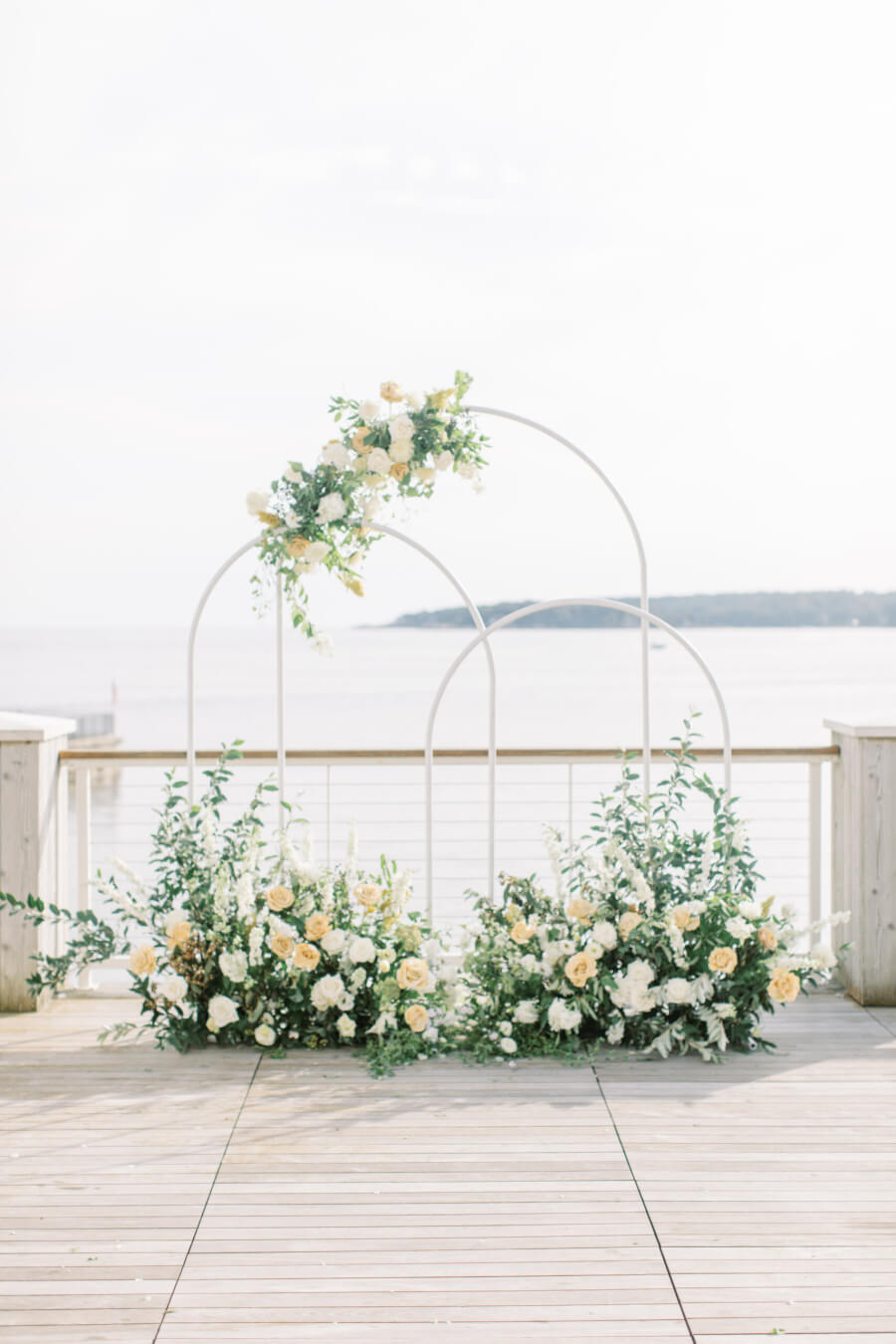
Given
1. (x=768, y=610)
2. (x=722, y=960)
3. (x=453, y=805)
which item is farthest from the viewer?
(x=453, y=805)

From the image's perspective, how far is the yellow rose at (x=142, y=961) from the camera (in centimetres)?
321

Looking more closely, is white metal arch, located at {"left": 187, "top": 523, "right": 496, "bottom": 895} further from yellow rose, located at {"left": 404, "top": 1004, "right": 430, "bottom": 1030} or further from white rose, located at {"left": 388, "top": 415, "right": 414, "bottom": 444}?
yellow rose, located at {"left": 404, "top": 1004, "right": 430, "bottom": 1030}

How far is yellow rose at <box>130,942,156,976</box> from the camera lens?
3215 mm

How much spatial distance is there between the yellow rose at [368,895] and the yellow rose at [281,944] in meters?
0.23

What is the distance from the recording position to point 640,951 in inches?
126

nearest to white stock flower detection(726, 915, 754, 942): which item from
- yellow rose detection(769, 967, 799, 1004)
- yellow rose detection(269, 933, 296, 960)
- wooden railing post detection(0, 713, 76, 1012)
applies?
yellow rose detection(769, 967, 799, 1004)

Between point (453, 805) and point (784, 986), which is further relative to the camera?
point (453, 805)

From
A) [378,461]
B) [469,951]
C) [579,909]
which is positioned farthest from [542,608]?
[469,951]

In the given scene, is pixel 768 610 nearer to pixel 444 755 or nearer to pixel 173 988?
pixel 444 755

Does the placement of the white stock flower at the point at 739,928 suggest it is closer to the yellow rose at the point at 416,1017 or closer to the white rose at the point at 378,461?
the yellow rose at the point at 416,1017

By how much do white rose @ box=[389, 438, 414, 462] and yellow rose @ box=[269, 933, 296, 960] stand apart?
1.42 metres

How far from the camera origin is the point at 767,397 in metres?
22.8

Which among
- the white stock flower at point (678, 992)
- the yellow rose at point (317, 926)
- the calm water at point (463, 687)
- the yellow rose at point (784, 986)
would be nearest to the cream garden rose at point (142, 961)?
the yellow rose at point (317, 926)

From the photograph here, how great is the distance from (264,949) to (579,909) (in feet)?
2.99
